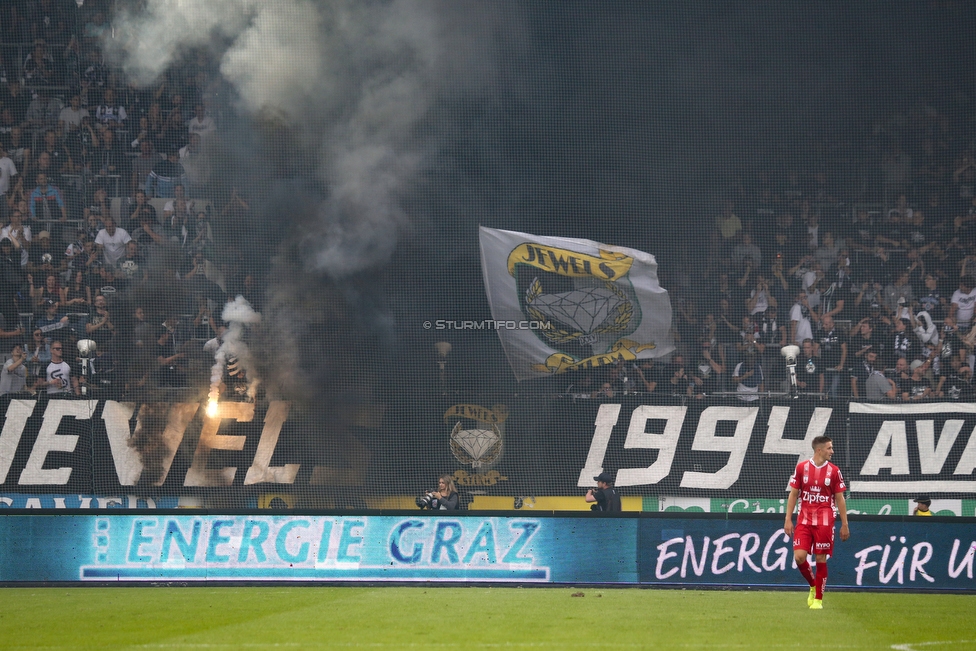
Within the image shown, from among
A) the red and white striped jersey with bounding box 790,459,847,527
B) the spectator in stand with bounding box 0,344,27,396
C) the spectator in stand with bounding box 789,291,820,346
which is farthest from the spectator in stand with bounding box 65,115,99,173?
the red and white striped jersey with bounding box 790,459,847,527

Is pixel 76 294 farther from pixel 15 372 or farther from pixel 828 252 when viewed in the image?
pixel 828 252

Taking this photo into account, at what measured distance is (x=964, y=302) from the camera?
14.4m

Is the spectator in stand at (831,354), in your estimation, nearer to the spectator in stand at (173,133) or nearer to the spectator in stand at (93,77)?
the spectator in stand at (173,133)

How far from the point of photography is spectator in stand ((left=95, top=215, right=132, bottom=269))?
48.4 feet

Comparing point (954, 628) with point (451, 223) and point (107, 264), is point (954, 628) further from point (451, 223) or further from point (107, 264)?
point (107, 264)

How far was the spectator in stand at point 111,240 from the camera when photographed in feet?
48.4

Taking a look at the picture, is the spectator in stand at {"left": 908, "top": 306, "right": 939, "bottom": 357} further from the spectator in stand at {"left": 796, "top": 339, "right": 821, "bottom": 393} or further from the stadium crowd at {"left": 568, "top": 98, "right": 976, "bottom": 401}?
the spectator in stand at {"left": 796, "top": 339, "right": 821, "bottom": 393}

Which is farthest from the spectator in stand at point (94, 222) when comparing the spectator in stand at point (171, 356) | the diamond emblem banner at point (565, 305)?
the diamond emblem banner at point (565, 305)

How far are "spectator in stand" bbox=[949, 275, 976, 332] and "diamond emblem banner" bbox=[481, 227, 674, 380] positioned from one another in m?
3.99

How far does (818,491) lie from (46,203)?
11388 mm

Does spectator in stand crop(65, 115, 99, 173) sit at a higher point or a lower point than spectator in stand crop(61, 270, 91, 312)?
higher

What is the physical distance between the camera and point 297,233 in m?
15.2

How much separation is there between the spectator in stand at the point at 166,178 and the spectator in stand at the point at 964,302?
11069 mm

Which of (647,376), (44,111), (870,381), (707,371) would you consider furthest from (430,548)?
(44,111)
